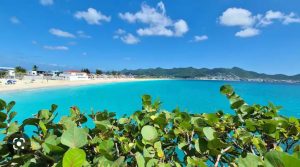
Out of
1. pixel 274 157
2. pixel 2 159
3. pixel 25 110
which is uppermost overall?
pixel 274 157

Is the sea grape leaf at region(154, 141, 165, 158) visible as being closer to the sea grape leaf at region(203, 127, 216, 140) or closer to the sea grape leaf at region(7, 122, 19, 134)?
the sea grape leaf at region(203, 127, 216, 140)

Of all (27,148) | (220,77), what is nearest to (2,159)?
(27,148)

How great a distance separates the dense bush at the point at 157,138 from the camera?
0.80 metres

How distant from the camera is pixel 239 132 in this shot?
1078 millimetres

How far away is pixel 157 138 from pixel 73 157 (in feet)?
1.65

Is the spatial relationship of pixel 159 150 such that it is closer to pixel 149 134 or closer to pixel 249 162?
pixel 149 134

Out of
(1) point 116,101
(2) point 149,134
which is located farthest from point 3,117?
(1) point 116,101

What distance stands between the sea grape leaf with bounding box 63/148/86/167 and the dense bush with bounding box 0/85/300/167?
0.71 feet

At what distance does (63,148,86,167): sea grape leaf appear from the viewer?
48 centimetres

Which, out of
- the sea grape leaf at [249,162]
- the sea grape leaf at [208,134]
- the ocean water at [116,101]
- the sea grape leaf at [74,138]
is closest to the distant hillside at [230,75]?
the ocean water at [116,101]

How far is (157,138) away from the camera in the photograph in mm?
949

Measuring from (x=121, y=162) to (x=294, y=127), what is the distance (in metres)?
0.85

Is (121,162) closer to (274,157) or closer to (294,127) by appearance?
(274,157)

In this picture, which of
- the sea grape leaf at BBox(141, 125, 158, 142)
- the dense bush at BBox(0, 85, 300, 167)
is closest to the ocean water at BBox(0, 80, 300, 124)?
the dense bush at BBox(0, 85, 300, 167)
